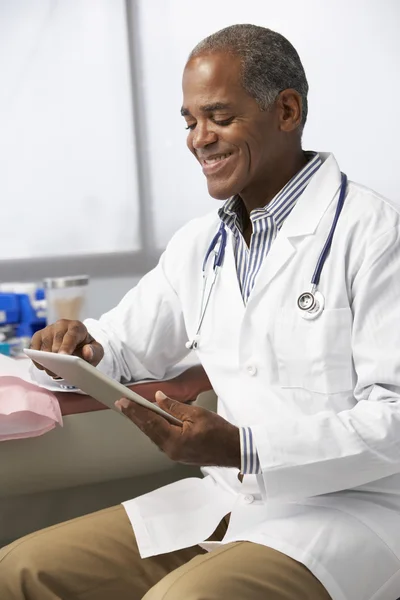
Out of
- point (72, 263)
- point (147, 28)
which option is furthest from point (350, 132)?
point (72, 263)

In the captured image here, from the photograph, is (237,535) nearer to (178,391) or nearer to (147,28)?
(178,391)

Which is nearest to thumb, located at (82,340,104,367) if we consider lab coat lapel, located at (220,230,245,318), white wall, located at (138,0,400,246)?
lab coat lapel, located at (220,230,245,318)

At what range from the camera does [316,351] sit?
50.9 inches

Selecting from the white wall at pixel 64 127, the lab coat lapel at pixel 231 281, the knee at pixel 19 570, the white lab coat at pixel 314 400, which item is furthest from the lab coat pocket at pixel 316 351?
the white wall at pixel 64 127

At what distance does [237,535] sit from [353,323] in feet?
1.20

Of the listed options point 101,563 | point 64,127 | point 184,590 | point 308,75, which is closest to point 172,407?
point 184,590

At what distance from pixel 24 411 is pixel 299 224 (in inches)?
24.2

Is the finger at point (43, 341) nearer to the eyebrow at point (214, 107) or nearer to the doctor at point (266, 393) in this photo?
the doctor at point (266, 393)

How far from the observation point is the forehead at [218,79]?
4.51ft

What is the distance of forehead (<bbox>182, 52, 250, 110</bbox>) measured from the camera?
138 cm

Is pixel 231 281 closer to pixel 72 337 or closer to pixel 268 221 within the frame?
pixel 268 221

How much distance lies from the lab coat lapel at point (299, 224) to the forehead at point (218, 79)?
0.19m

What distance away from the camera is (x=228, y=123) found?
1397 millimetres

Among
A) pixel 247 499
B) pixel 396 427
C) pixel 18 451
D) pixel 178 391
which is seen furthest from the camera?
pixel 178 391
